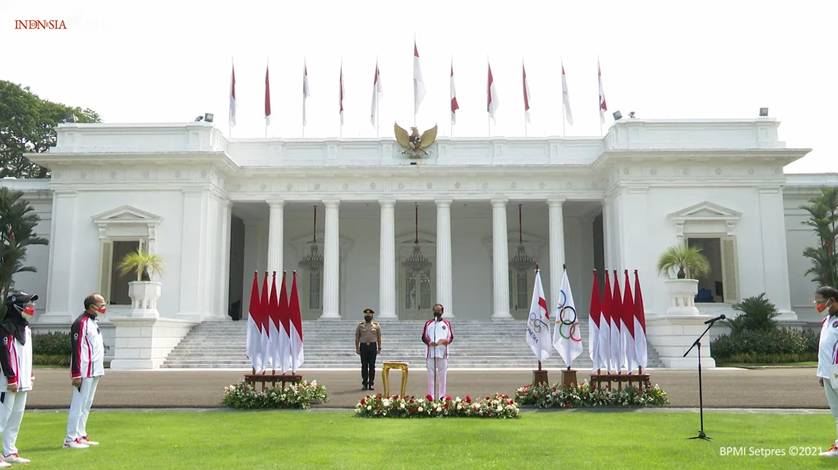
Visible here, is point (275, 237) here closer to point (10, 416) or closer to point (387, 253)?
point (387, 253)

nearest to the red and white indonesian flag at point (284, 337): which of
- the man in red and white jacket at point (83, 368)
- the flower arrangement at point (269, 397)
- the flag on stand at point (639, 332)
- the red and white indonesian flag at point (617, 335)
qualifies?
the flower arrangement at point (269, 397)

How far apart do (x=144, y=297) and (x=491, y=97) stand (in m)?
17.1

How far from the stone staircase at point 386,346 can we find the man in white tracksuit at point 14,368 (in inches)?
586

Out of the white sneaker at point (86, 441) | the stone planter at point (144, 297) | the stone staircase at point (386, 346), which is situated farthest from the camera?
the stone planter at point (144, 297)

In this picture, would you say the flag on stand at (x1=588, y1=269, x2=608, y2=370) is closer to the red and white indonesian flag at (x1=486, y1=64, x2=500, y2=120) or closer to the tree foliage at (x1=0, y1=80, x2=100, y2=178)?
the red and white indonesian flag at (x1=486, y1=64, x2=500, y2=120)

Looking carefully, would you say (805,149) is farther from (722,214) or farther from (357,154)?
(357,154)

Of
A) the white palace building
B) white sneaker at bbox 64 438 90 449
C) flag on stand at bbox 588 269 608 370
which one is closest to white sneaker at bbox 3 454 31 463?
white sneaker at bbox 64 438 90 449

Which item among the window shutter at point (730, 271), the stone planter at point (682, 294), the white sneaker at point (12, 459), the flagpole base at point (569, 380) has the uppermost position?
the window shutter at point (730, 271)

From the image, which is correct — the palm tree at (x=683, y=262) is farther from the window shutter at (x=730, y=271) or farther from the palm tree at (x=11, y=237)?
the palm tree at (x=11, y=237)

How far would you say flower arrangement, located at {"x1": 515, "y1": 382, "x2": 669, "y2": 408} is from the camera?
1152 cm

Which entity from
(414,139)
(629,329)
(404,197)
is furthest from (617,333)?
(414,139)

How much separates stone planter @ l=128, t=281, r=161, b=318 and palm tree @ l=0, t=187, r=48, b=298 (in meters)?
6.66

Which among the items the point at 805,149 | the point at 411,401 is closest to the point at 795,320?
the point at 805,149

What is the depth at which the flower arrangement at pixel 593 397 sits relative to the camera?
37.8 ft
